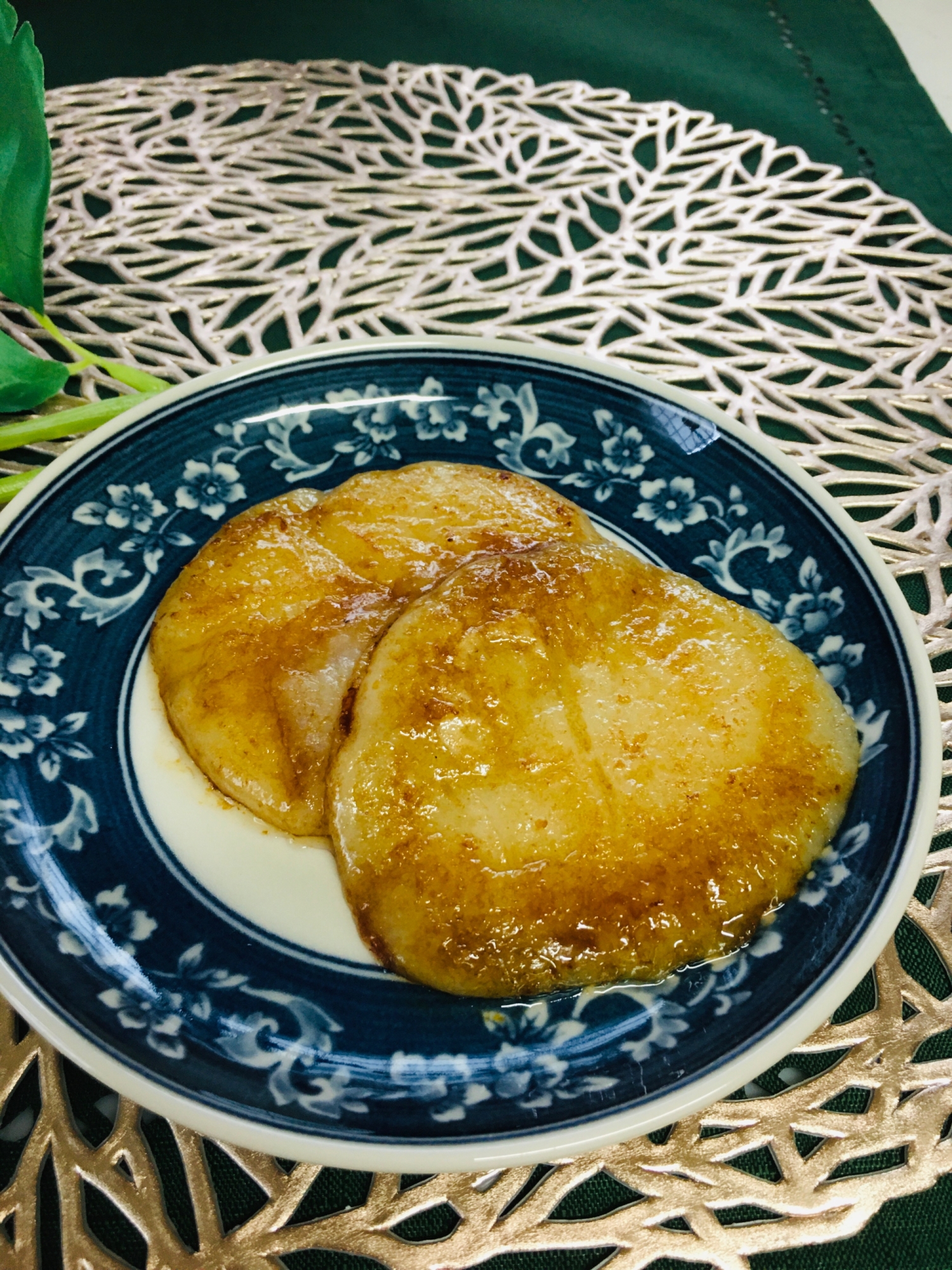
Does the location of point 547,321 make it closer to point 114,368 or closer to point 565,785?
point 114,368

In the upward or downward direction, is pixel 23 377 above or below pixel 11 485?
above

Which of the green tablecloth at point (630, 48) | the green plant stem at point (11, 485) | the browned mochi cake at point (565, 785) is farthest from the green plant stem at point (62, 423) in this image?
the green tablecloth at point (630, 48)

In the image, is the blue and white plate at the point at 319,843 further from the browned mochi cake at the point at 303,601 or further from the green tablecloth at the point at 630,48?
the green tablecloth at the point at 630,48

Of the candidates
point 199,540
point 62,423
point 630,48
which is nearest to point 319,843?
point 199,540

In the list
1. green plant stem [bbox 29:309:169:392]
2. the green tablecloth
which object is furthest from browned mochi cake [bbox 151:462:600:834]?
the green tablecloth

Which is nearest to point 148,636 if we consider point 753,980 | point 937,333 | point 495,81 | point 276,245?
point 753,980

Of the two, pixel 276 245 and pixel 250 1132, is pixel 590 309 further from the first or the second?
pixel 250 1132
